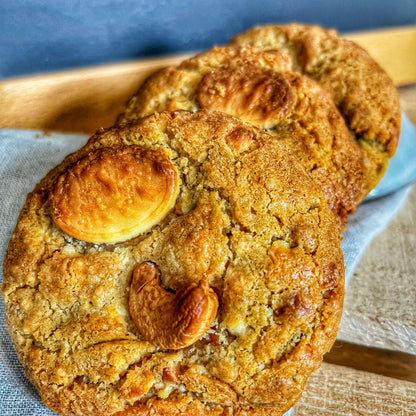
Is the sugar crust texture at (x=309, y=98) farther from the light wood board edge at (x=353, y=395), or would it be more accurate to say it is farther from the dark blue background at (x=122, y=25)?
the dark blue background at (x=122, y=25)

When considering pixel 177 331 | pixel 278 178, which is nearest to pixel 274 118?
pixel 278 178

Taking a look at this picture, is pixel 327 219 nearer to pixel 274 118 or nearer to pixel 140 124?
pixel 274 118

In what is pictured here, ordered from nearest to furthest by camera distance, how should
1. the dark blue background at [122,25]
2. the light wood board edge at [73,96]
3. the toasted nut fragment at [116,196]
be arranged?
1. the toasted nut fragment at [116,196]
2. the light wood board edge at [73,96]
3. the dark blue background at [122,25]

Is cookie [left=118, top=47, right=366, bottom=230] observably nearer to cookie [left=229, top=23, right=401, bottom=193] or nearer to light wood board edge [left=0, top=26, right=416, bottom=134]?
cookie [left=229, top=23, right=401, bottom=193]

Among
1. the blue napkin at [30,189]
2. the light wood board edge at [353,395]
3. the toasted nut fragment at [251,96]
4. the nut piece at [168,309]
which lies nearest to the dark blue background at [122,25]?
the blue napkin at [30,189]

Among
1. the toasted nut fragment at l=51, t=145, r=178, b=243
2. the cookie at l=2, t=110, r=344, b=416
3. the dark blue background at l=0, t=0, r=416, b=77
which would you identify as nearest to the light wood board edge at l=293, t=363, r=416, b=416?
the cookie at l=2, t=110, r=344, b=416
